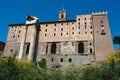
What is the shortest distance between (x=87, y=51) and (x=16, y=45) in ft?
68.5

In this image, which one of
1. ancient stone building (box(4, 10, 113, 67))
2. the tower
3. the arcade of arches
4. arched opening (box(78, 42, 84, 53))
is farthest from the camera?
the tower

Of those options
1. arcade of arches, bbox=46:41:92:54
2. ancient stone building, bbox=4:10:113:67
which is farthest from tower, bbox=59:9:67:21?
arcade of arches, bbox=46:41:92:54

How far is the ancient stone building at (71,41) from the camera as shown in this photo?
51.4 metres

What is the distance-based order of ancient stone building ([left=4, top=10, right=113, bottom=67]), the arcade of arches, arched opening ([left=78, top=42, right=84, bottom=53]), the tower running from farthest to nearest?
the tower
arched opening ([left=78, top=42, right=84, bottom=53])
the arcade of arches
ancient stone building ([left=4, top=10, right=113, bottom=67])

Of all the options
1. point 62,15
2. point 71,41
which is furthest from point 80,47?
point 62,15

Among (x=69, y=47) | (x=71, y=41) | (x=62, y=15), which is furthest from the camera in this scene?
(x=62, y=15)

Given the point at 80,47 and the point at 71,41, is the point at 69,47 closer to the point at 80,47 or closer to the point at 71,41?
the point at 71,41

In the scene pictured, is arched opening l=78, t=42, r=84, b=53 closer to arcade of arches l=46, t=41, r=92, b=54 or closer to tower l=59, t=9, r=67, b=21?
arcade of arches l=46, t=41, r=92, b=54

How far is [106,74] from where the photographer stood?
1842 cm

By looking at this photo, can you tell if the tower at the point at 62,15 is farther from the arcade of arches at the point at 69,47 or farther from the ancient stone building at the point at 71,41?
the arcade of arches at the point at 69,47

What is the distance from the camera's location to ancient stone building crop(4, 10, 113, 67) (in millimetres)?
51406

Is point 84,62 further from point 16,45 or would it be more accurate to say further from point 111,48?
point 16,45

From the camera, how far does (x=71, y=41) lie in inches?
2183

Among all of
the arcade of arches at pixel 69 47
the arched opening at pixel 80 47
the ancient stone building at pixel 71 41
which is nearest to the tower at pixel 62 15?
the ancient stone building at pixel 71 41
